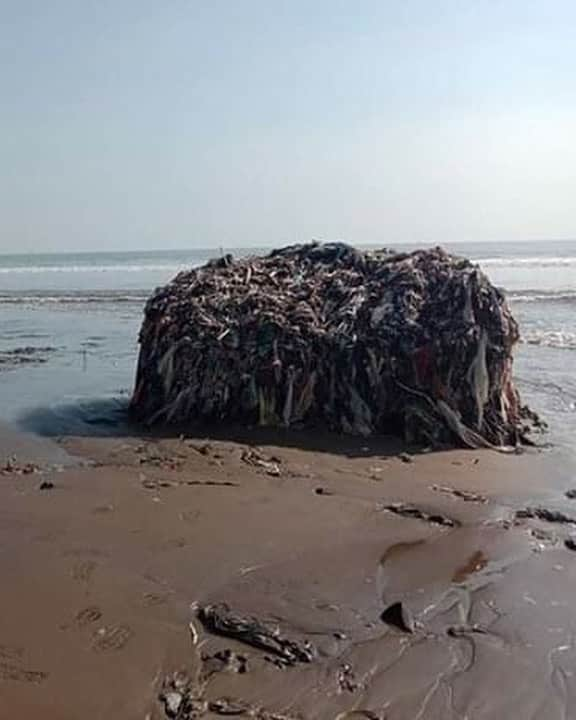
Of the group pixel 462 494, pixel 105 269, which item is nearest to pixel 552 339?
pixel 462 494

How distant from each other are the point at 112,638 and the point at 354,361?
17.4 feet

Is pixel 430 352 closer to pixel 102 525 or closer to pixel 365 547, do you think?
pixel 365 547

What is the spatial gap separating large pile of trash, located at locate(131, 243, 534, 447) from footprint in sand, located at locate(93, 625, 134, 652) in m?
4.73

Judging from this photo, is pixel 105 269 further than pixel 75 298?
Yes

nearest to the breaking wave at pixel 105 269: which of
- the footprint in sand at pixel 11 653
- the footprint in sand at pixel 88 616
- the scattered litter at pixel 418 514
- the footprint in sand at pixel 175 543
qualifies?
the scattered litter at pixel 418 514

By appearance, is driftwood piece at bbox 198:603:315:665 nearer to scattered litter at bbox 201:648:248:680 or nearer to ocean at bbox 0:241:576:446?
scattered litter at bbox 201:648:248:680

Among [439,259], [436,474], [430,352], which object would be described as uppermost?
[439,259]

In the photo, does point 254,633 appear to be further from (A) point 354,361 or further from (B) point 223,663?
(A) point 354,361

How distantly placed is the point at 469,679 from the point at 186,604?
1.49 meters

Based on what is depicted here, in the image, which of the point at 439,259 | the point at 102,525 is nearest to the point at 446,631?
the point at 102,525

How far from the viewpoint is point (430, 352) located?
8.75 metres

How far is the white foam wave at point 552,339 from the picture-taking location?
16094 mm

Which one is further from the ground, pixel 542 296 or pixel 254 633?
pixel 254 633

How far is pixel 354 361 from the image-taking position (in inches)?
353
